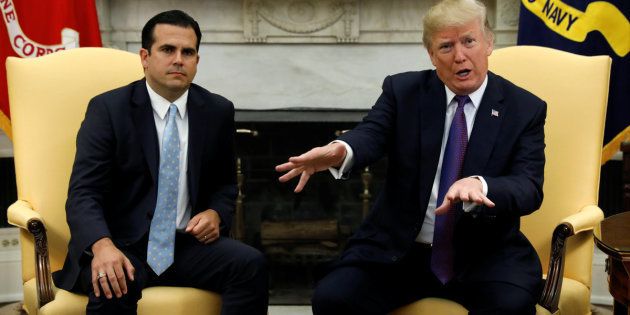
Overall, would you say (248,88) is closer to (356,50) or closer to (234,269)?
(356,50)

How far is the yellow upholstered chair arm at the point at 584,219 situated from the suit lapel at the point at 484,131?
11.3 inches

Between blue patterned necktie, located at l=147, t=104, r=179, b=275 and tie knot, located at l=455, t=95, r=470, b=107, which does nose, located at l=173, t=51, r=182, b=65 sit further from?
tie knot, located at l=455, t=95, r=470, b=107

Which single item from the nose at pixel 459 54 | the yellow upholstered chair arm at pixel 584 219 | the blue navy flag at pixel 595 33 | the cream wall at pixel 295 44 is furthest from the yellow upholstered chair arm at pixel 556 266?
the cream wall at pixel 295 44

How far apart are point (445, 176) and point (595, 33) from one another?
71.4 inches

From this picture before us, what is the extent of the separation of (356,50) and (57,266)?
6.82 ft

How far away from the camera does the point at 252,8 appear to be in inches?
154

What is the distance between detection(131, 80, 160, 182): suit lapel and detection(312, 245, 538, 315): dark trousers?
58 centimetres

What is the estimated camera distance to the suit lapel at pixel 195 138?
2184 mm

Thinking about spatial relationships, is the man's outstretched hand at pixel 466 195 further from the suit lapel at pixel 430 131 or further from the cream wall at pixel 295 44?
the cream wall at pixel 295 44

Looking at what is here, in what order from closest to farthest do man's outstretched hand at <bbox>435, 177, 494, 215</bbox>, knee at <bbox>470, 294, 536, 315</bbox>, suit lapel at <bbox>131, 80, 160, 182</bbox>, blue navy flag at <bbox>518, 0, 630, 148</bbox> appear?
man's outstretched hand at <bbox>435, 177, 494, 215</bbox> < knee at <bbox>470, 294, 536, 315</bbox> < suit lapel at <bbox>131, 80, 160, 182</bbox> < blue navy flag at <bbox>518, 0, 630, 148</bbox>

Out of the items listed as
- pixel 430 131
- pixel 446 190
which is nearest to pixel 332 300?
pixel 446 190

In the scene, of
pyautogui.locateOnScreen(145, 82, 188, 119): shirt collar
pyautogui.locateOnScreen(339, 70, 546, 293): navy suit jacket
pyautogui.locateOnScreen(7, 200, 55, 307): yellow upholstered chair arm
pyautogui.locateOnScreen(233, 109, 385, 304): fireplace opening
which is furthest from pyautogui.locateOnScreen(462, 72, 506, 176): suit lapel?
pyautogui.locateOnScreen(233, 109, 385, 304): fireplace opening

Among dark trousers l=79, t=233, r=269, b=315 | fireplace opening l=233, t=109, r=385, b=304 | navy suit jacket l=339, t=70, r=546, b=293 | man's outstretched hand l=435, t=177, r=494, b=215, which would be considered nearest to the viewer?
man's outstretched hand l=435, t=177, r=494, b=215

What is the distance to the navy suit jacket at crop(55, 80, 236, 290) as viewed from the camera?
2066 millimetres
